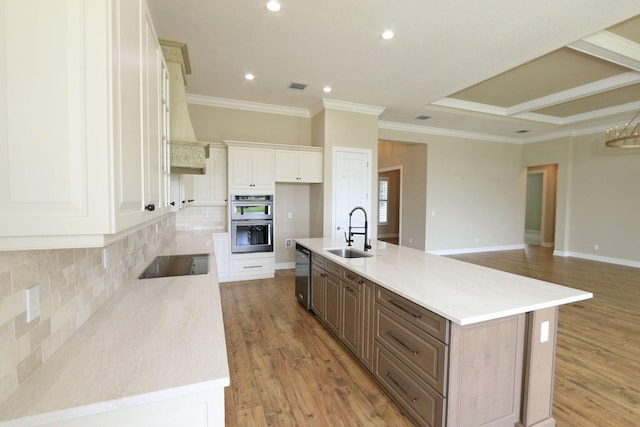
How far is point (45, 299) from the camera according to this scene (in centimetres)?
103

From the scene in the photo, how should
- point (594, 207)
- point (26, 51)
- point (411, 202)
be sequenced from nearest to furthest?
point (26, 51) → point (594, 207) → point (411, 202)

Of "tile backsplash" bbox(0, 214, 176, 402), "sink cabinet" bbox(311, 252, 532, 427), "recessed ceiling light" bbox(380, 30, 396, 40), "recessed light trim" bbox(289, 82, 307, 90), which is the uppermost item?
"recessed light trim" bbox(289, 82, 307, 90)

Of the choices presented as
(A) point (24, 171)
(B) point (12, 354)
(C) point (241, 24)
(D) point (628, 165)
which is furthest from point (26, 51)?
(D) point (628, 165)

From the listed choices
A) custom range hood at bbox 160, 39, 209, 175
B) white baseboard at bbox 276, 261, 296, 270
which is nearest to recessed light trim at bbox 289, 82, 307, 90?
custom range hood at bbox 160, 39, 209, 175

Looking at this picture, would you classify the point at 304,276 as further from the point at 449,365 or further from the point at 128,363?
the point at 128,363

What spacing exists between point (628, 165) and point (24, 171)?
940 cm

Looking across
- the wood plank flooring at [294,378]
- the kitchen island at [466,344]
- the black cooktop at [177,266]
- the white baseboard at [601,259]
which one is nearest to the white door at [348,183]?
the wood plank flooring at [294,378]

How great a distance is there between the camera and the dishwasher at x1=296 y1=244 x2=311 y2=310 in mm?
3566

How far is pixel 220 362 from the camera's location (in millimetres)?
1070

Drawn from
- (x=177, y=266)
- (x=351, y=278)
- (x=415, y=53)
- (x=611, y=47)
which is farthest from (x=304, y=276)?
(x=611, y=47)

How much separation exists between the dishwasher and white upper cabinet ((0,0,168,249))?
2.75 m

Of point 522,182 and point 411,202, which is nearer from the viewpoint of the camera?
point 411,202

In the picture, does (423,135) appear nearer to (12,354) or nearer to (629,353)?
(629,353)

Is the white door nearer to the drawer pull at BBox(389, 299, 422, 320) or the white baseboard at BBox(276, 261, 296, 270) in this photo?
the white baseboard at BBox(276, 261, 296, 270)
